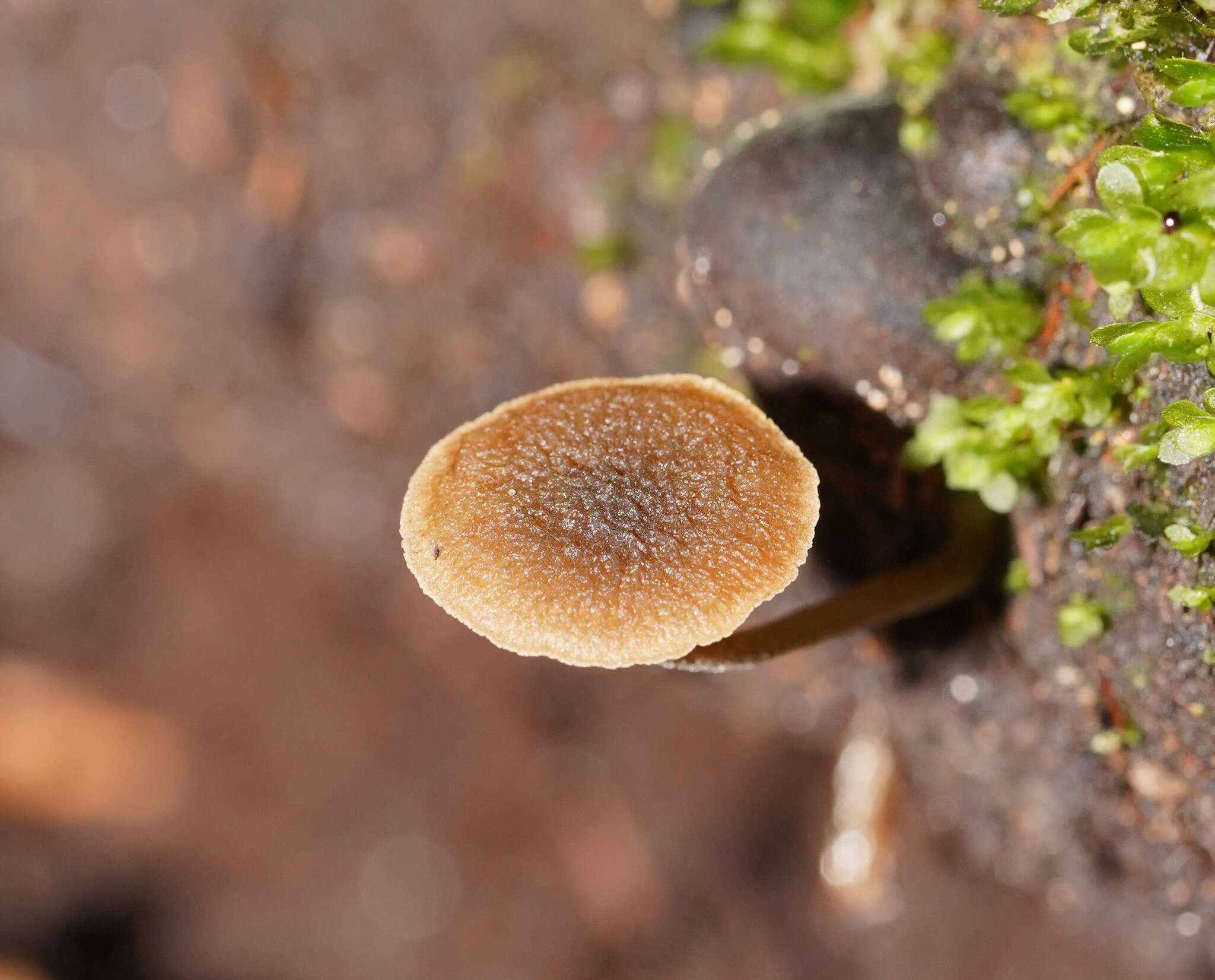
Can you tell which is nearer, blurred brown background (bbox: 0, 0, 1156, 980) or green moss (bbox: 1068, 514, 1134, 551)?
green moss (bbox: 1068, 514, 1134, 551)

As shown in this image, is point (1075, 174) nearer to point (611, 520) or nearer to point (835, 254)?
point (835, 254)

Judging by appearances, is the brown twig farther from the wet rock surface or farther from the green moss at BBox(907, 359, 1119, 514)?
the green moss at BBox(907, 359, 1119, 514)

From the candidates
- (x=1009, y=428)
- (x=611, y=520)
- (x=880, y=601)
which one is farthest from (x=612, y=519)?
(x=1009, y=428)

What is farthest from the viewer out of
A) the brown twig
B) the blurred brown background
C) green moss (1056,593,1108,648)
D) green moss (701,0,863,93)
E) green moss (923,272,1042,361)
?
the blurred brown background


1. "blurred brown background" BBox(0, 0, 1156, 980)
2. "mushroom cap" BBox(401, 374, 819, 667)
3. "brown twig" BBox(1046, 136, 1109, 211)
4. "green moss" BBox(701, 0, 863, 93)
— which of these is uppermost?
"green moss" BBox(701, 0, 863, 93)

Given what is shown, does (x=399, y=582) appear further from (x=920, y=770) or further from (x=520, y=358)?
(x=920, y=770)

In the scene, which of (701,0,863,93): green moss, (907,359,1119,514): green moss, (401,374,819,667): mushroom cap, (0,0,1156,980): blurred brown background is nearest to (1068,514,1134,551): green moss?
(907,359,1119,514): green moss

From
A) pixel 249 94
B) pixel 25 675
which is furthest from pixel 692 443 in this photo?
pixel 25 675
